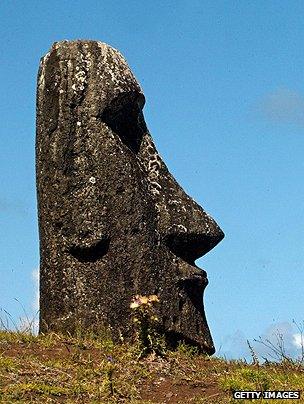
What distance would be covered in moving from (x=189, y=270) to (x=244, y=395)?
3328 millimetres

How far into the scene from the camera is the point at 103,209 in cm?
1442

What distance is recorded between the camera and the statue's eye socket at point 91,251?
47.2ft

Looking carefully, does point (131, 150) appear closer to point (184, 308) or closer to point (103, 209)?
point (103, 209)

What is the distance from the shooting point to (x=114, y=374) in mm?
12359

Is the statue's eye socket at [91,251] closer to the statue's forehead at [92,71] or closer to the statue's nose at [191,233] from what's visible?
the statue's nose at [191,233]

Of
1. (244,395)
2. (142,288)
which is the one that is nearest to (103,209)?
(142,288)

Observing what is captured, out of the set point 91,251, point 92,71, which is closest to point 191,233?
point 91,251

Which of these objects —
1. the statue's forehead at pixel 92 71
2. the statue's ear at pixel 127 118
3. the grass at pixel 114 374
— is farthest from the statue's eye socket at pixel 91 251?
the statue's forehead at pixel 92 71

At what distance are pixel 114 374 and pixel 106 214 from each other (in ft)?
9.61

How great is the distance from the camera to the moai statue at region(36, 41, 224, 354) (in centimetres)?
1437

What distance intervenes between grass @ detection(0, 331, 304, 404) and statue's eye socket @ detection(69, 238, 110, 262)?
47.8 inches

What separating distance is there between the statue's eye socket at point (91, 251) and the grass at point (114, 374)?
1213 mm

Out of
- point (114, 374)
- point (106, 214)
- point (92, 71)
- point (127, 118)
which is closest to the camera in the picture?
point (114, 374)

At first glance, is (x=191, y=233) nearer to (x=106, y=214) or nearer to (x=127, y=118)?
(x=106, y=214)
